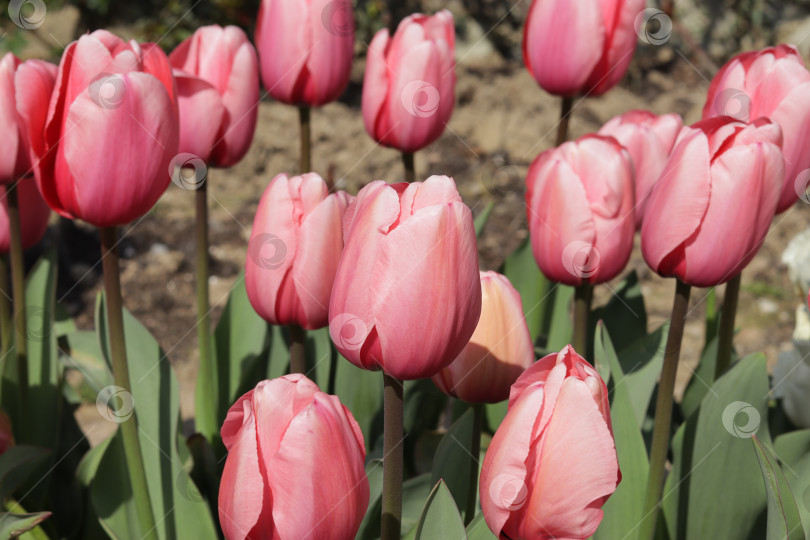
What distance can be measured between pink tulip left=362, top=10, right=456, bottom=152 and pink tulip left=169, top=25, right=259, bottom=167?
21 centimetres

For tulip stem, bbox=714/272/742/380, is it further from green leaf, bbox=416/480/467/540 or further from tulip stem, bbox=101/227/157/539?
tulip stem, bbox=101/227/157/539

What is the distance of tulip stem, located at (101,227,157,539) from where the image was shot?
101 centimetres

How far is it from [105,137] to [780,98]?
0.86m

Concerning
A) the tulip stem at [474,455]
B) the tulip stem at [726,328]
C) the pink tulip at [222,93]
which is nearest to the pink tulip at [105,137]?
the pink tulip at [222,93]

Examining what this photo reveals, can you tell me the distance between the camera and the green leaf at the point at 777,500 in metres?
0.92

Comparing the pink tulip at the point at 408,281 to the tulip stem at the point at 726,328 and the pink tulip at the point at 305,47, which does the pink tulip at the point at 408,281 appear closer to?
the tulip stem at the point at 726,328

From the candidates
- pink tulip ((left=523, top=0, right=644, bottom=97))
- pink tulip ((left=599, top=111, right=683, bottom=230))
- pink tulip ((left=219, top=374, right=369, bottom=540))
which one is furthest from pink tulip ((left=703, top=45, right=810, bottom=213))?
pink tulip ((left=219, top=374, right=369, bottom=540))

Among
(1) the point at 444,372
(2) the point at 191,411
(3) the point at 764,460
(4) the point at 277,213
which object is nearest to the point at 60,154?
(4) the point at 277,213

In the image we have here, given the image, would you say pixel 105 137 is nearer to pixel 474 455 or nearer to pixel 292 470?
pixel 292 470

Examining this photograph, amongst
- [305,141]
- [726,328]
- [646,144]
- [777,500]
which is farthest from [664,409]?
[305,141]

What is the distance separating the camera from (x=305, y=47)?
1.48m

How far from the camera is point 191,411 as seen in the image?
254 centimetres

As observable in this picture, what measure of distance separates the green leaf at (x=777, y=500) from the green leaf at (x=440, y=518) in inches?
12.3

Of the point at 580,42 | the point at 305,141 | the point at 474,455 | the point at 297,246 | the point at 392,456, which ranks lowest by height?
the point at 474,455
